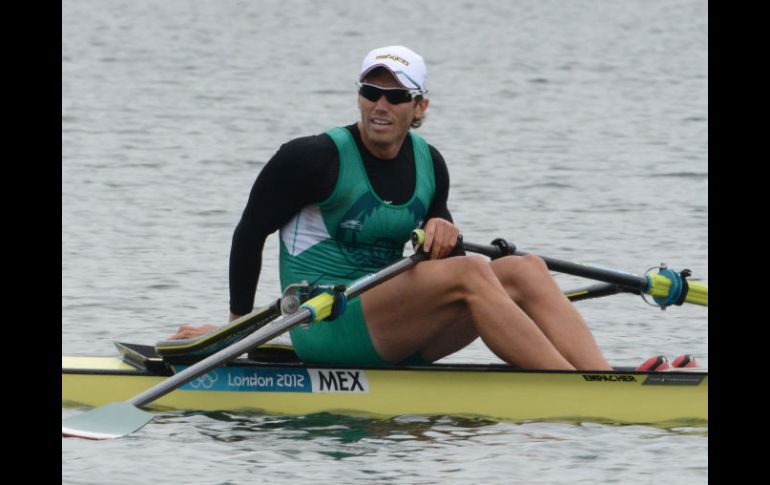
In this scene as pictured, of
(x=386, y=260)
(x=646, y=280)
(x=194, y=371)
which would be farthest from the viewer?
(x=646, y=280)

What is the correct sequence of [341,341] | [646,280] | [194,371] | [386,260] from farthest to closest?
1. [646,280]
2. [386,260]
3. [341,341]
4. [194,371]

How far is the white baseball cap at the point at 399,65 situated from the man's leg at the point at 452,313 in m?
0.99

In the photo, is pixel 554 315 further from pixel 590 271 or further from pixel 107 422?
pixel 107 422

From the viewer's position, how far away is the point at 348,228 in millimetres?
9711

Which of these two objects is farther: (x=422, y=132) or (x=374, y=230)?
(x=422, y=132)

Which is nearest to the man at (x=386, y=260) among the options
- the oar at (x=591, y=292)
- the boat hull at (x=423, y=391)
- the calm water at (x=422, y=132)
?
the boat hull at (x=423, y=391)

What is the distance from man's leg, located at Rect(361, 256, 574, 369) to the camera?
933 cm

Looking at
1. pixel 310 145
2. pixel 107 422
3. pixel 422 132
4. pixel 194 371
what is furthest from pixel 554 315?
pixel 422 132

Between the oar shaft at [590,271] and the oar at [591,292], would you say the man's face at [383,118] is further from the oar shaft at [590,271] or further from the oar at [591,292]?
the oar at [591,292]

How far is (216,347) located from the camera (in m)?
9.69

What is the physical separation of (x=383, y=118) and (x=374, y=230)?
23.8 inches

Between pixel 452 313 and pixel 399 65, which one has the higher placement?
pixel 399 65

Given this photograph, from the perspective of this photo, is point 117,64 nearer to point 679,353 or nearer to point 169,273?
point 169,273

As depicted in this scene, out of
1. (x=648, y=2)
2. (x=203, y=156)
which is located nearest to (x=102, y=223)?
(x=203, y=156)
